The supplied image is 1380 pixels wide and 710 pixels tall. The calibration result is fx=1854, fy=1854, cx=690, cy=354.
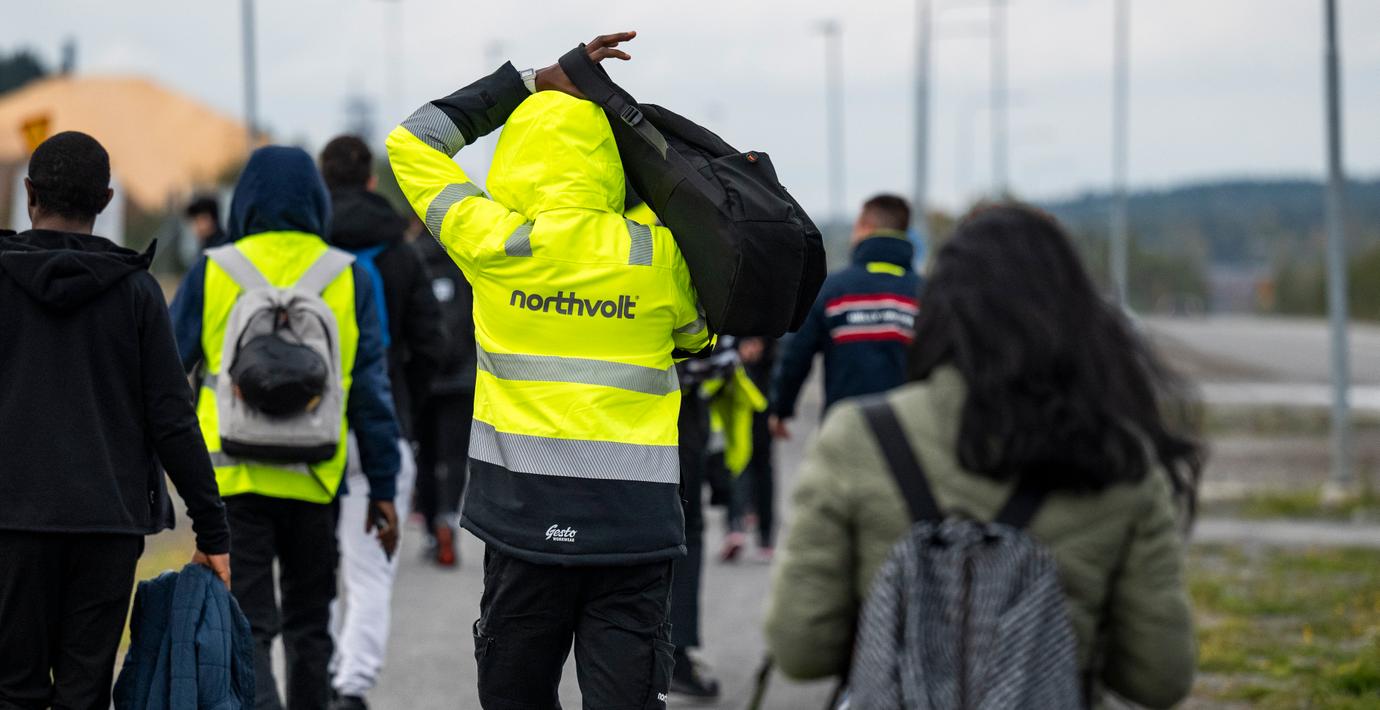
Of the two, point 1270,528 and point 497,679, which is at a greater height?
point 497,679

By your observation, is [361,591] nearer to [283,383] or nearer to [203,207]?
[283,383]

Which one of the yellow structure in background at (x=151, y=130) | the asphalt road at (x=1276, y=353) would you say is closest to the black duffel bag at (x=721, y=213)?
the asphalt road at (x=1276, y=353)

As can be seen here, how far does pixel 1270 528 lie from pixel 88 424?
10.9 m

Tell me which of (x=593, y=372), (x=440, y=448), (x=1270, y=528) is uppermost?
(x=593, y=372)

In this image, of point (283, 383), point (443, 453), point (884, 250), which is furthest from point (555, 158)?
point (443, 453)

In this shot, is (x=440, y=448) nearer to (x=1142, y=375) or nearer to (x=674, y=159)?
(x=674, y=159)

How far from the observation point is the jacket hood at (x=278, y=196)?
18.9 ft

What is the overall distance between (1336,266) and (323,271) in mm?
11660

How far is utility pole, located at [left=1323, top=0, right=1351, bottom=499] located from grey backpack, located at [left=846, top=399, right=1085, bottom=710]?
41.5 feet

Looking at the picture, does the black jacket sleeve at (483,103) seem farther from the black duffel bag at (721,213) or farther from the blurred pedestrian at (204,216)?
the blurred pedestrian at (204,216)

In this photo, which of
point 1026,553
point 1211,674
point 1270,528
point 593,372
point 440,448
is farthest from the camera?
point 1270,528

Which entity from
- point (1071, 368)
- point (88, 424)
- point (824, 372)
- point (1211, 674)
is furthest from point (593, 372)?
point (1211, 674)

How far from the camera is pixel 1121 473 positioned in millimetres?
2967

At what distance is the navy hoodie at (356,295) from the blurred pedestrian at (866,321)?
7.95 feet
